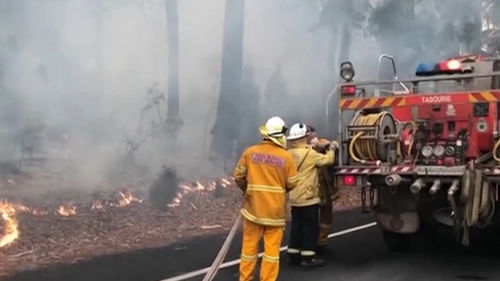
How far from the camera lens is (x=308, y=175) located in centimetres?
609

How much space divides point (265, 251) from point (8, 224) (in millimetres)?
3085

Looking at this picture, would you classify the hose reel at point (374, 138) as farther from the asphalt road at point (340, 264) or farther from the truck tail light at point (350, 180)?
the asphalt road at point (340, 264)

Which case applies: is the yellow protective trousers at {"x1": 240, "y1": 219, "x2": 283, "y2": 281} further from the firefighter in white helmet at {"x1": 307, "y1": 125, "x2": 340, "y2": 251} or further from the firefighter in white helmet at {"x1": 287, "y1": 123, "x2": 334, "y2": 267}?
the firefighter in white helmet at {"x1": 307, "y1": 125, "x2": 340, "y2": 251}

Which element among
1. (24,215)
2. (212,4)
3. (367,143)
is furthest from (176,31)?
(367,143)

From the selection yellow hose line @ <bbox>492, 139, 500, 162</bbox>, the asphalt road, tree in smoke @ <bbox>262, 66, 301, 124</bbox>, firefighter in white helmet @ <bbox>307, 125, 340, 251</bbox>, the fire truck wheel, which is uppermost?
tree in smoke @ <bbox>262, 66, 301, 124</bbox>

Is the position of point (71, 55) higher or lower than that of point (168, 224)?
higher

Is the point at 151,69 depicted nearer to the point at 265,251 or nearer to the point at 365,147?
the point at 365,147

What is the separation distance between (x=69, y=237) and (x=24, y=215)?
617 millimetres

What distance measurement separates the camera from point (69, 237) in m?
6.77

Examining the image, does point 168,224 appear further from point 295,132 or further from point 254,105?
point 254,105

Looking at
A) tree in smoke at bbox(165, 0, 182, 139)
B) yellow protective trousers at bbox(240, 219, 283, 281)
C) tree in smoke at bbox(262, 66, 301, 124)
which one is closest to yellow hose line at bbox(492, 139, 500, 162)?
yellow protective trousers at bbox(240, 219, 283, 281)

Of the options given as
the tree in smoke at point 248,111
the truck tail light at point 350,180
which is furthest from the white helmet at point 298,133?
the tree in smoke at point 248,111

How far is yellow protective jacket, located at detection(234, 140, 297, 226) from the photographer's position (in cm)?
494

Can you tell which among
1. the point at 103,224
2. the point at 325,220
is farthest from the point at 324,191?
the point at 103,224
